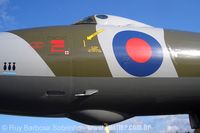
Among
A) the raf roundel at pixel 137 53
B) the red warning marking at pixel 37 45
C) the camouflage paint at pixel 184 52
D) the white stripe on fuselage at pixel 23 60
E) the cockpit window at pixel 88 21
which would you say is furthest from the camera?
the cockpit window at pixel 88 21

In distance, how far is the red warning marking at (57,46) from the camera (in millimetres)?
9226

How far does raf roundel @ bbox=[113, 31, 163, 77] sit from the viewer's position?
30.6 ft

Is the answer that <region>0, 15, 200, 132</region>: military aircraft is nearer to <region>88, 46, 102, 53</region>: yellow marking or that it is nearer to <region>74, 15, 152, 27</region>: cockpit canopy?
<region>88, 46, 102, 53</region>: yellow marking

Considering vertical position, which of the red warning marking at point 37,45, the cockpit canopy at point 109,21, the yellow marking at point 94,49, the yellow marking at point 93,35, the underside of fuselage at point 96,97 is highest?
the cockpit canopy at point 109,21

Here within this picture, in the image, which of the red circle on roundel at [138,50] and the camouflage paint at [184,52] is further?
the camouflage paint at [184,52]

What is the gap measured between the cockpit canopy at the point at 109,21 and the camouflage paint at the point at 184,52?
4.35ft

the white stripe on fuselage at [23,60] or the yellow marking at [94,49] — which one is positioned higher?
the yellow marking at [94,49]

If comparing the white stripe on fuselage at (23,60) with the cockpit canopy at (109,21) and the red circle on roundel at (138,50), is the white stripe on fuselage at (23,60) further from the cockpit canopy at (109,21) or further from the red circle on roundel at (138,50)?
the cockpit canopy at (109,21)

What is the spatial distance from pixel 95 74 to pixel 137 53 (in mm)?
1381

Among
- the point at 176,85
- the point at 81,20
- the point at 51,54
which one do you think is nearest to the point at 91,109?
the point at 51,54

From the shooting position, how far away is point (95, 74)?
29.9 feet

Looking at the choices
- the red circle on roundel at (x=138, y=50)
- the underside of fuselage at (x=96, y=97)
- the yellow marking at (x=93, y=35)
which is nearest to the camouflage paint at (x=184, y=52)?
the underside of fuselage at (x=96, y=97)

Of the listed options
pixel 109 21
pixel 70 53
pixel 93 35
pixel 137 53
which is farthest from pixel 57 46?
pixel 109 21

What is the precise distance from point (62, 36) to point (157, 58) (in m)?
2.77
